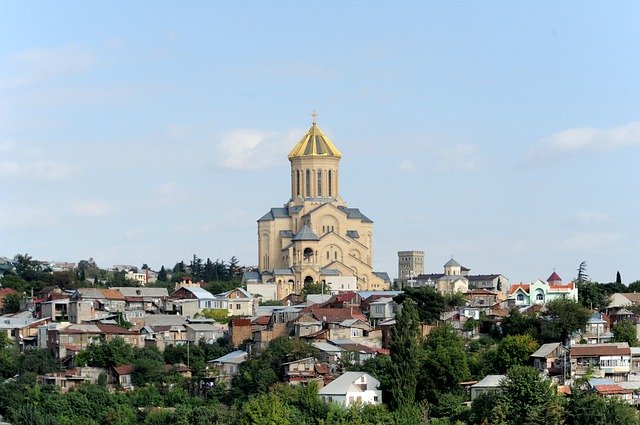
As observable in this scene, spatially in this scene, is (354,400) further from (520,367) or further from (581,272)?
(581,272)

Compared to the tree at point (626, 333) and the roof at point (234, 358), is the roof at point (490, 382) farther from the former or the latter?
the roof at point (234, 358)

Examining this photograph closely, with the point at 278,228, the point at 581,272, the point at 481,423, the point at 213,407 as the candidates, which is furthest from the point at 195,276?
the point at 481,423

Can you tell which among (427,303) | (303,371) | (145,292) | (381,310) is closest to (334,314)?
(427,303)

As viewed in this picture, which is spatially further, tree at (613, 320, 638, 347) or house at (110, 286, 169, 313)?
house at (110, 286, 169, 313)

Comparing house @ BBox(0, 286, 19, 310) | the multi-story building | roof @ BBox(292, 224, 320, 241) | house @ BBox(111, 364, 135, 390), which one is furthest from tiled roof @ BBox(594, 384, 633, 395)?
the multi-story building

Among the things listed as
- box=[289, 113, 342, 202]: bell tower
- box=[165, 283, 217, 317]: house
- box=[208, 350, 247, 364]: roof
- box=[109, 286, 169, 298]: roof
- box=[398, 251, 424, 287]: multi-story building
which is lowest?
box=[208, 350, 247, 364]: roof

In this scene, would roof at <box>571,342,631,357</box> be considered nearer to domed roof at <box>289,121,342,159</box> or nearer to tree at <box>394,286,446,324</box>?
tree at <box>394,286,446,324</box>

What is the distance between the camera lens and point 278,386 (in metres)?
37.0

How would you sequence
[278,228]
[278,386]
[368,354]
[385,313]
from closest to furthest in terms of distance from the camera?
[278,386] → [368,354] → [385,313] → [278,228]

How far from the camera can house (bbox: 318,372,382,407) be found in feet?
119

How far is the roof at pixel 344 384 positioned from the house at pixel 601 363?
4.52 meters

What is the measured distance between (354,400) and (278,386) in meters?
1.96

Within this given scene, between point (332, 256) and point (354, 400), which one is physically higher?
point (332, 256)

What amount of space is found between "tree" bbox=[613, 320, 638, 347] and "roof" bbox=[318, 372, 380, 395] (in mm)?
6995
